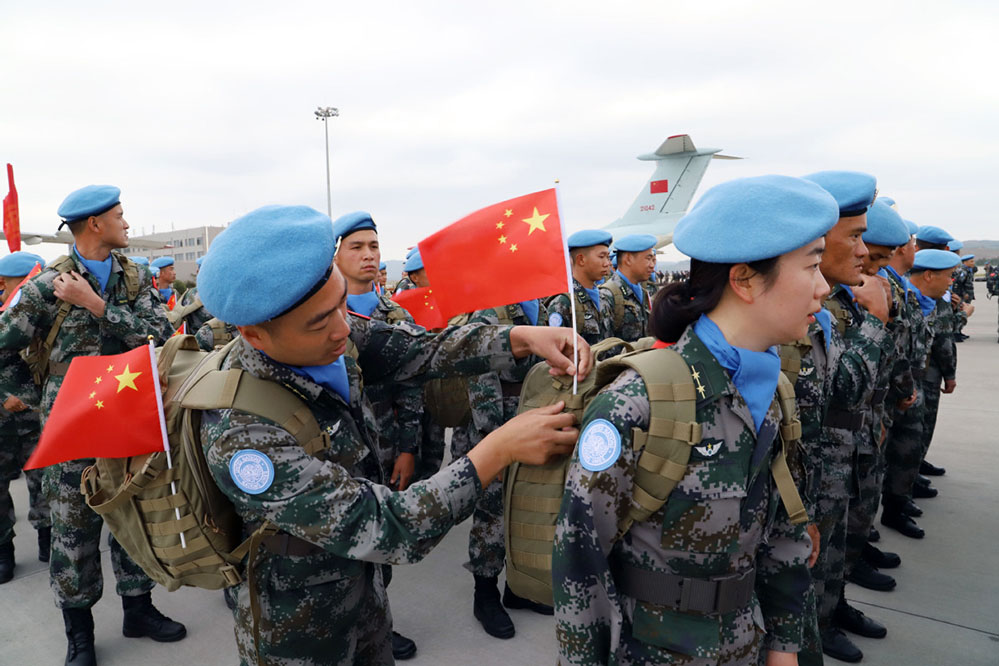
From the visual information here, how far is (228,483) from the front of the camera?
1490 millimetres

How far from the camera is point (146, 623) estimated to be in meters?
3.55

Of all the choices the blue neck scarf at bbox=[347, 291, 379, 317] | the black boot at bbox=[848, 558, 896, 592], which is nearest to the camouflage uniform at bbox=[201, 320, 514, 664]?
the blue neck scarf at bbox=[347, 291, 379, 317]

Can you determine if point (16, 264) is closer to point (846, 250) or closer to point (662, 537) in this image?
point (662, 537)

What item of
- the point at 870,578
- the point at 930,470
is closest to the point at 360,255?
the point at 870,578

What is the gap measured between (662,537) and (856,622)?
2797 mm

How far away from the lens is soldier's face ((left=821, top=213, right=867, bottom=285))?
2.48 metres

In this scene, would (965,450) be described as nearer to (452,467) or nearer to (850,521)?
(850,521)

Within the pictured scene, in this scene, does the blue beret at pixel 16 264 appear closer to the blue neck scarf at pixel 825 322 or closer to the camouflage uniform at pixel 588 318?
the camouflage uniform at pixel 588 318

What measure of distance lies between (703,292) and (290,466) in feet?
3.54

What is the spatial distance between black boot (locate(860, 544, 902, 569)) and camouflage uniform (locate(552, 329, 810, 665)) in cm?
344

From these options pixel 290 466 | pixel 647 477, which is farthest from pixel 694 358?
pixel 290 466

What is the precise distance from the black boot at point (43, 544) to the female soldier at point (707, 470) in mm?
4695

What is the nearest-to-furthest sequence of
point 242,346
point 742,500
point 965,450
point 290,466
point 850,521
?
point 290,466 < point 742,500 < point 242,346 < point 850,521 < point 965,450

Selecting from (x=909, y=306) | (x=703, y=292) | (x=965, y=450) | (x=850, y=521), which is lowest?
(x=965, y=450)
